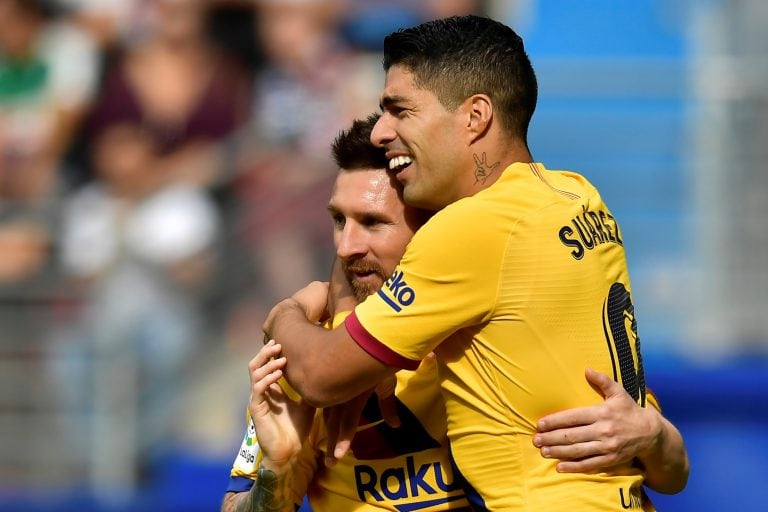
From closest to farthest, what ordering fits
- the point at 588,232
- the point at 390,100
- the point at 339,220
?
the point at 588,232 → the point at 390,100 → the point at 339,220

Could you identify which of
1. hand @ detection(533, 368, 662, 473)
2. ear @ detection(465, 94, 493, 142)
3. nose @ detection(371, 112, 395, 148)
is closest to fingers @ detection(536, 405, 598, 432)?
hand @ detection(533, 368, 662, 473)

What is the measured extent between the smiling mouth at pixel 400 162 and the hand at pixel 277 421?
1.84 ft

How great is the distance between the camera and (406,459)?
128 inches

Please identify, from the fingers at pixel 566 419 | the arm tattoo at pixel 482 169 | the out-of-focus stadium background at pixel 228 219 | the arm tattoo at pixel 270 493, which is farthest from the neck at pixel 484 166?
the out-of-focus stadium background at pixel 228 219

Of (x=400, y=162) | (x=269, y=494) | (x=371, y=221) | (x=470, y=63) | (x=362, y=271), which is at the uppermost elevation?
(x=470, y=63)

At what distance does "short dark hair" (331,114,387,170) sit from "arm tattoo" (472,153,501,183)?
1.32ft

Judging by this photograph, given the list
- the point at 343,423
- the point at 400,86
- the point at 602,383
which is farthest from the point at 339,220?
the point at 602,383

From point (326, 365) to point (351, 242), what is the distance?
54cm

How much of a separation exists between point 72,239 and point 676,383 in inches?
149

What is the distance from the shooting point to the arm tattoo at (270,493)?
3.27 metres

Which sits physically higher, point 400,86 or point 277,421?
point 400,86

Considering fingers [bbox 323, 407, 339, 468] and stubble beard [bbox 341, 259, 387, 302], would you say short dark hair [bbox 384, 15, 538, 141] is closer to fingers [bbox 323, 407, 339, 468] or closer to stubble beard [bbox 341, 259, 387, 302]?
stubble beard [bbox 341, 259, 387, 302]

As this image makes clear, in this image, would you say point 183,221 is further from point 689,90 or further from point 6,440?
point 689,90

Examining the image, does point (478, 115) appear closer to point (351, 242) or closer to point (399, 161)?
point (399, 161)
